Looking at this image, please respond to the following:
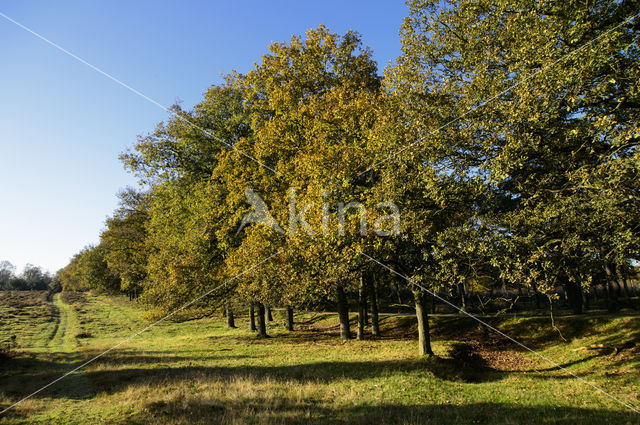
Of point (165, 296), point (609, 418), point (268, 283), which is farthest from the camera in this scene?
Answer: point (165, 296)

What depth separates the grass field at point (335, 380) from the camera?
10305 mm

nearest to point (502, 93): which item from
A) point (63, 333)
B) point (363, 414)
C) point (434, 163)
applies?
point (434, 163)

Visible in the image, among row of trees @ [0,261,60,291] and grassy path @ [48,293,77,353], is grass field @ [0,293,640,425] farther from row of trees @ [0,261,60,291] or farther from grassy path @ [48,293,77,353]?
row of trees @ [0,261,60,291]

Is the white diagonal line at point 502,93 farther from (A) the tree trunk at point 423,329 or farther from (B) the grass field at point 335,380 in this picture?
(B) the grass field at point 335,380

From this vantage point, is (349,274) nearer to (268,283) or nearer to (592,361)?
(268,283)

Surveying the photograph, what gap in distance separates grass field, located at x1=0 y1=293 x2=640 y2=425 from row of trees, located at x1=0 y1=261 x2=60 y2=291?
89.6 m

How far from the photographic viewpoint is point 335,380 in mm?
14516

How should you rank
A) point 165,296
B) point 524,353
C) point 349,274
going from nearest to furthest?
point 349,274
point 524,353
point 165,296

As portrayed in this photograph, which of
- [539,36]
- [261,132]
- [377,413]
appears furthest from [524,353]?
[261,132]

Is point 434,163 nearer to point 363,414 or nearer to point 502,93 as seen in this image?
point 502,93

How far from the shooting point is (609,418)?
9.98m

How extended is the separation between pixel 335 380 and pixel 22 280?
12717 centimetres

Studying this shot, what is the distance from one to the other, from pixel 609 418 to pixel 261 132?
19804 millimetres

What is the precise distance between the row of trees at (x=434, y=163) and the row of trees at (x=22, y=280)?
10140 cm
